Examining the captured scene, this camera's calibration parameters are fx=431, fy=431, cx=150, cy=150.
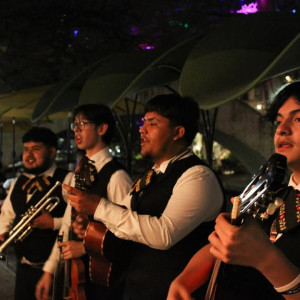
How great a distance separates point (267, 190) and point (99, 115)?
2.22 m

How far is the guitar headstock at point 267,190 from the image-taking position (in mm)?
1140

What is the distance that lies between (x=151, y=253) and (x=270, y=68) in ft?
4.22

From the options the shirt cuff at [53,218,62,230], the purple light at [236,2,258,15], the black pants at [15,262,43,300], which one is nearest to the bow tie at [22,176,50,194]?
the shirt cuff at [53,218,62,230]

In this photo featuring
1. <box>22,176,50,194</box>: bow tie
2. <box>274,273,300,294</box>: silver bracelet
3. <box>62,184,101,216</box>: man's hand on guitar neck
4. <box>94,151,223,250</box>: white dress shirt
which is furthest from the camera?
<box>22,176,50,194</box>: bow tie

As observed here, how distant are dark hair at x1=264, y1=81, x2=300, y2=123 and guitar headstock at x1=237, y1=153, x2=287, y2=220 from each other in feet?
1.84

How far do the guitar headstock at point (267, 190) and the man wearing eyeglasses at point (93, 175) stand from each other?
1.64m

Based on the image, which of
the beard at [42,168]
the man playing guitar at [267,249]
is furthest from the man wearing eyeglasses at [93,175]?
the man playing guitar at [267,249]

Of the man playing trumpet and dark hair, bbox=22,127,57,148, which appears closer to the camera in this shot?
the man playing trumpet

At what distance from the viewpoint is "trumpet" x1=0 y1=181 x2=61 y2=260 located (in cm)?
318

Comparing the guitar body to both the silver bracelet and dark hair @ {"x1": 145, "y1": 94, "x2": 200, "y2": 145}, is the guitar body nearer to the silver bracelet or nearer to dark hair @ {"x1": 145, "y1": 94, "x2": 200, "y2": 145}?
dark hair @ {"x1": 145, "y1": 94, "x2": 200, "y2": 145}

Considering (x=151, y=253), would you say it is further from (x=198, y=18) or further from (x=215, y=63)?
(x=198, y=18)

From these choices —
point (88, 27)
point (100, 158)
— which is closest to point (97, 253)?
point (100, 158)

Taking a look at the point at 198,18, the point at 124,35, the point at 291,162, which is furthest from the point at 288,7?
the point at 291,162

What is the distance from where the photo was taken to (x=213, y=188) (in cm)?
222
